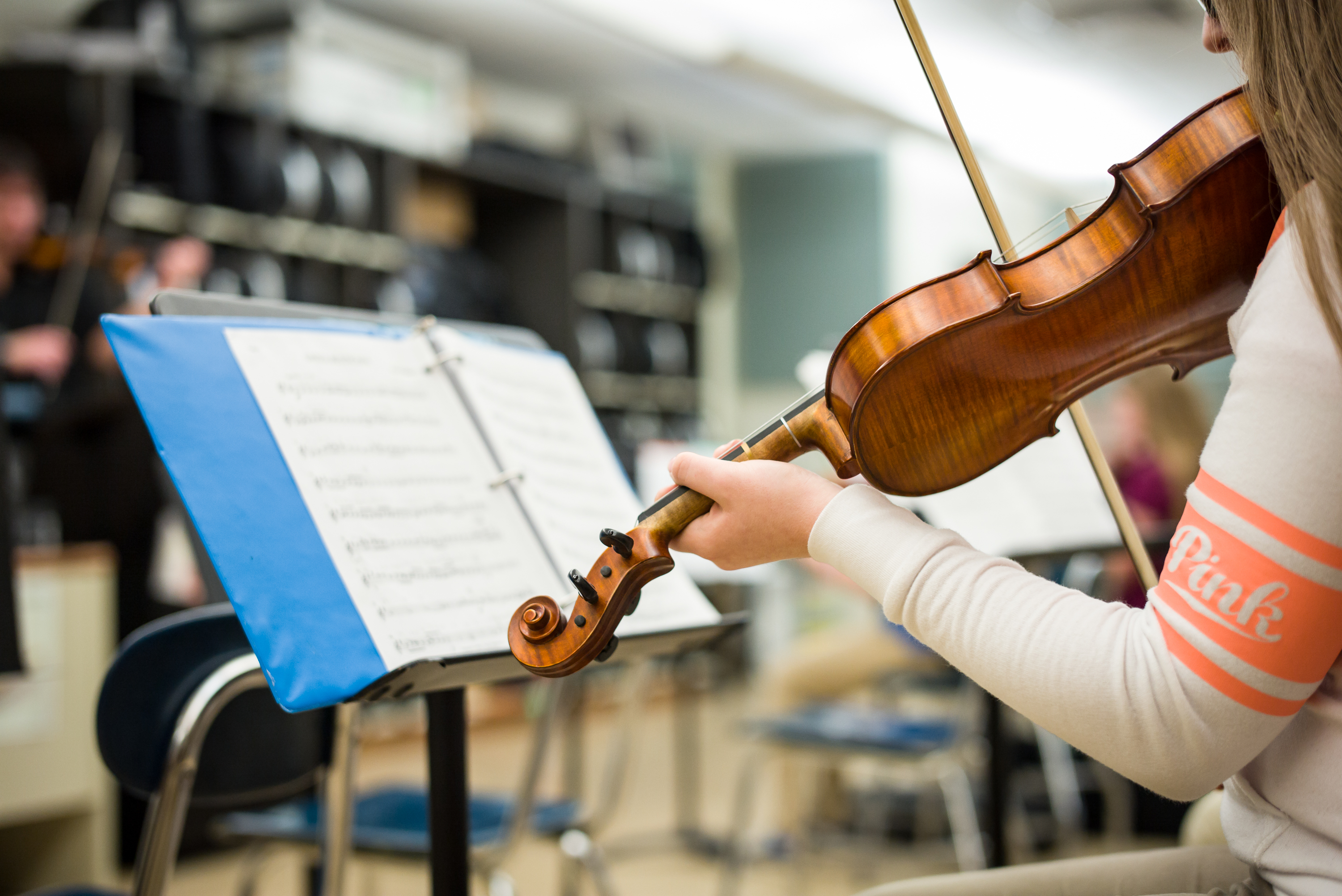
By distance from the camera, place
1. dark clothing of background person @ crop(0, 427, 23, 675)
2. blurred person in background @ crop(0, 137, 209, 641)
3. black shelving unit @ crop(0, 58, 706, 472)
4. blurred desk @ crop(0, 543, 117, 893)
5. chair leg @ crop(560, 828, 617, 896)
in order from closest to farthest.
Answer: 1. dark clothing of background person @ crop(0, 427, 23, 675)
2. chair leg @ crop(560, 828, 617, 896)
3. blurred desk @ crop(0, 543, 117, 893)
4. blurred person in background @ crop(0, 137, 209, 641)
5. black shelving unit @ crop(0, 58, 706, 472)

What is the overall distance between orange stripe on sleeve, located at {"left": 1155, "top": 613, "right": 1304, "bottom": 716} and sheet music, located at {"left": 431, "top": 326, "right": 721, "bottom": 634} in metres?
0.49

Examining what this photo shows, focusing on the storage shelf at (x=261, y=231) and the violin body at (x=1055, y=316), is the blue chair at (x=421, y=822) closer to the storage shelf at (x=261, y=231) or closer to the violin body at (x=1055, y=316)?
the violin body at (x=1055, y=316)

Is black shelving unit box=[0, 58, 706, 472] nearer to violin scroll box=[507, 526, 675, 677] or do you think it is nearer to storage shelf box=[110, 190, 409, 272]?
storage shelf box=[110, 190, 409, 272]

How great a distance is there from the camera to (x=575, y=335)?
496 cm

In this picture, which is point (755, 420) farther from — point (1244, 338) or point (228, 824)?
point (1244, 338)

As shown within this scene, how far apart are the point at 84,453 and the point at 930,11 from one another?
3.59 metres

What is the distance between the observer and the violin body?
2.17ft

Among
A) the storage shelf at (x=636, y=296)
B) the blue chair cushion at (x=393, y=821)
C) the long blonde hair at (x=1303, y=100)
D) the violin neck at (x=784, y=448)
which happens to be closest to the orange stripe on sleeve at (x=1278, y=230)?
the long blonde hair at (x=1303, y=100)

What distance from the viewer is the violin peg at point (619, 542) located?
71 centimetres

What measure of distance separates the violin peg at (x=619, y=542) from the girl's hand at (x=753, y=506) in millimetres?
40

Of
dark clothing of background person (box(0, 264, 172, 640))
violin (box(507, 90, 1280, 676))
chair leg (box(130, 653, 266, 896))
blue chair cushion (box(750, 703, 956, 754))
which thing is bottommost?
blue chair cushion (box(750, 703, 956, 754))

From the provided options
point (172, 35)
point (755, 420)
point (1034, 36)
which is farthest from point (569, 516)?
point (755, 420)

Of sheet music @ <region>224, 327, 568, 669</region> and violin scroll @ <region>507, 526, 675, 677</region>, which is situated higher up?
sheet music @ <region>224, 327, 568, 669</region>

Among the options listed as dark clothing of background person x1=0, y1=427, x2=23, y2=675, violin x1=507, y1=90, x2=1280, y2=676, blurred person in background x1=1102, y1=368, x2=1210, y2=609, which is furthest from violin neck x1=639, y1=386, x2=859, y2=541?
blurred person in background x1=1102, y1=368, x2=1210, y2=609
